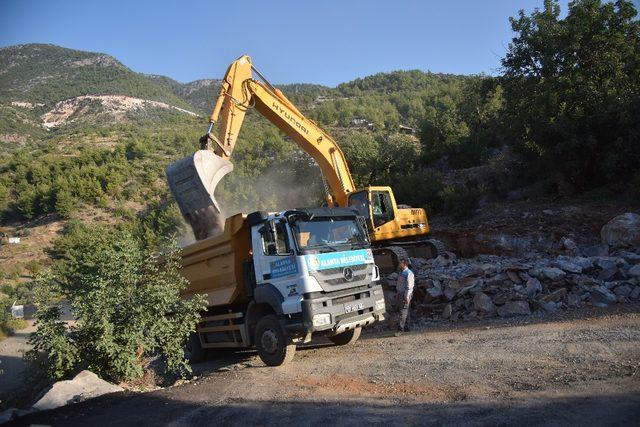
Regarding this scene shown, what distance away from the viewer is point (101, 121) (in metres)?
73.5

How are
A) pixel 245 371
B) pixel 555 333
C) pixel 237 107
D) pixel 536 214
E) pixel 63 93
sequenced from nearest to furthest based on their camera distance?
pixel 555 333 → pixel 245 371 → pixel 237 107 → pixel 536 214 → pixel 63 93

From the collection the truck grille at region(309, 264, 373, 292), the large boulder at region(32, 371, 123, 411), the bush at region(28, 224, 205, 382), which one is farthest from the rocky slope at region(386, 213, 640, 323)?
the large boulder at region(32, 371, 123, 411)

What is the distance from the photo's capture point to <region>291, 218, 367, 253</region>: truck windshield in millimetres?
7273

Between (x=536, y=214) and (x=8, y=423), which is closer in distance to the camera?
(x=8, y=423)

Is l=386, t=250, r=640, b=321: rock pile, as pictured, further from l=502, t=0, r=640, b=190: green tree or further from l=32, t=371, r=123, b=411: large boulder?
l=502, t=0, r=640, b=190: green tree

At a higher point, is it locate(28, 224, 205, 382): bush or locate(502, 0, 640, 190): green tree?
locate(502, 0, 640, 190): green tree

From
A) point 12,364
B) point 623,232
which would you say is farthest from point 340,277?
point 12,364

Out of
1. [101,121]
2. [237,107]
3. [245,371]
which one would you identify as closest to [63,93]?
[101,121]

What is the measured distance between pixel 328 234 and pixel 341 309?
1.28m

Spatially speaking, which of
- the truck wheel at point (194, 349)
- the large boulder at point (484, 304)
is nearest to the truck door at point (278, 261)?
Result: the truck wheel at point (194, 349)

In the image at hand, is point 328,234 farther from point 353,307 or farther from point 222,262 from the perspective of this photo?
point 222,262

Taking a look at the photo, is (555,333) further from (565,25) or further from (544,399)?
(565,25)

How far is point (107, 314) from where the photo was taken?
697cm

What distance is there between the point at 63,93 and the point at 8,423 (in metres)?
92.7
